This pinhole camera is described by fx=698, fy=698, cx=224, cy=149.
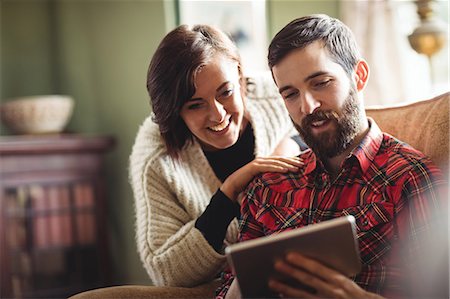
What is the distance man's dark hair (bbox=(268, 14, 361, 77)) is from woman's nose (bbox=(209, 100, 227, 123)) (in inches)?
12.7

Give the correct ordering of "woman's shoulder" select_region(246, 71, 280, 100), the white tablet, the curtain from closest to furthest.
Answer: the white tablet < "woman's shoulder" select_region(246, 71, 280, 100) < the curtain

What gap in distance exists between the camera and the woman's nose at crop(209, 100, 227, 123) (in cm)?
188

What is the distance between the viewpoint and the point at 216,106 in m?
1.88

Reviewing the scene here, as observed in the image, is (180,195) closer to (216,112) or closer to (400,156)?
(216,112)

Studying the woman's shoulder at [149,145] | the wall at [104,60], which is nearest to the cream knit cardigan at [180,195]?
the woman's shoulder at [149,145]

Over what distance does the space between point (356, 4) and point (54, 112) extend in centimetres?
168

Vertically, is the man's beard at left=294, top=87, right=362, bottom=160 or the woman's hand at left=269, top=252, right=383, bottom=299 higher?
the man's beard at left=294, top=87, right=362, bottom=160

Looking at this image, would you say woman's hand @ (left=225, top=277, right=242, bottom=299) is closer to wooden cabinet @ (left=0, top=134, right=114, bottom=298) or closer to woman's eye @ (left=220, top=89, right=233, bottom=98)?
woman's eye @ (left=220, top=89, right=233, bottom=98)

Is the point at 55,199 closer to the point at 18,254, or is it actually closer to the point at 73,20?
the point at 18,254

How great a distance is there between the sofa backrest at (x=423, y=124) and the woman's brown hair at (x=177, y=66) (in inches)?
18.6

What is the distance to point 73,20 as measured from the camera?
4.15 m

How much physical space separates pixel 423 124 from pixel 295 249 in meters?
0.63

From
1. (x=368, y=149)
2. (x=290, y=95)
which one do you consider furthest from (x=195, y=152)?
(x=368, y=149)

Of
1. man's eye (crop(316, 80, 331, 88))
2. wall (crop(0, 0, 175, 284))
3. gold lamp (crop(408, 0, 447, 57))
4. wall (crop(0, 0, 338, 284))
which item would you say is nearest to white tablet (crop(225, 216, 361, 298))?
man's eye (crop(316, 80, 331, 88))
